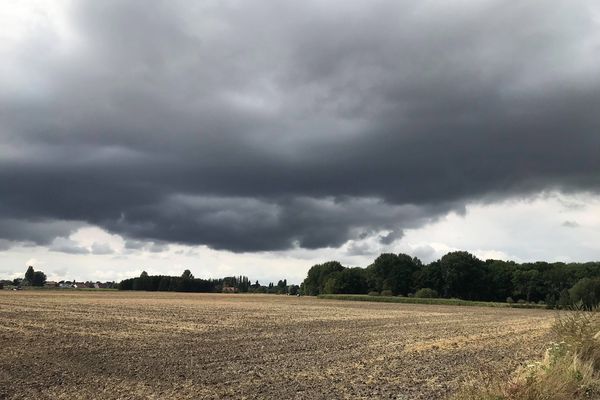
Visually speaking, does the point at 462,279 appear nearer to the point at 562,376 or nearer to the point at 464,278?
the point at 464,278

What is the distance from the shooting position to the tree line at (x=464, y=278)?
166 meters

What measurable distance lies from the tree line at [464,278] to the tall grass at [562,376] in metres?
138

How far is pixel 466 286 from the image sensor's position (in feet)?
573

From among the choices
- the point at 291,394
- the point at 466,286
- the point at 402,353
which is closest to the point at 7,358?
the point at 291,394

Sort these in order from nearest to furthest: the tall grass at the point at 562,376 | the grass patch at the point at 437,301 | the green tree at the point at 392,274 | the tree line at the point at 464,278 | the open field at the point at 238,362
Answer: the tall grass at the point at 562,376, the open field at the point at 238,362, the grass patch at the point at 437,301, the tree line at the point at 464,278, the green tree at the point at 392,274

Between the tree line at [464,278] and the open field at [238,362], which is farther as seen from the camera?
the tree line at [464,278]

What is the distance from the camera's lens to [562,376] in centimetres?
1262

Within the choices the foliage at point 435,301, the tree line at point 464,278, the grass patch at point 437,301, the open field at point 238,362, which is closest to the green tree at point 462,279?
the tree line at point 464,278

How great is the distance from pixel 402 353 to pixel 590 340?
11.8m

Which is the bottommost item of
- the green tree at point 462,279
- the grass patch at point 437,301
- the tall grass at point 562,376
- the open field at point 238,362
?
the open field at point 238,362

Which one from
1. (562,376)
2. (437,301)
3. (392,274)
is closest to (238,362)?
(562,376)

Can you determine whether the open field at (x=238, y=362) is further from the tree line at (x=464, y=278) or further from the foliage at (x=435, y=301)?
the tree line at (x=464, y=278)

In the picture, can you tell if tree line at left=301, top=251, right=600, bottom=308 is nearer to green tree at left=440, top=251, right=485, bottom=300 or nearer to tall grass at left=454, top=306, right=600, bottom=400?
green tree at left=440, top=251, right=485, bottom=300

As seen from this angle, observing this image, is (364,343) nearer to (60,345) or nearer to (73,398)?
(60,345)
